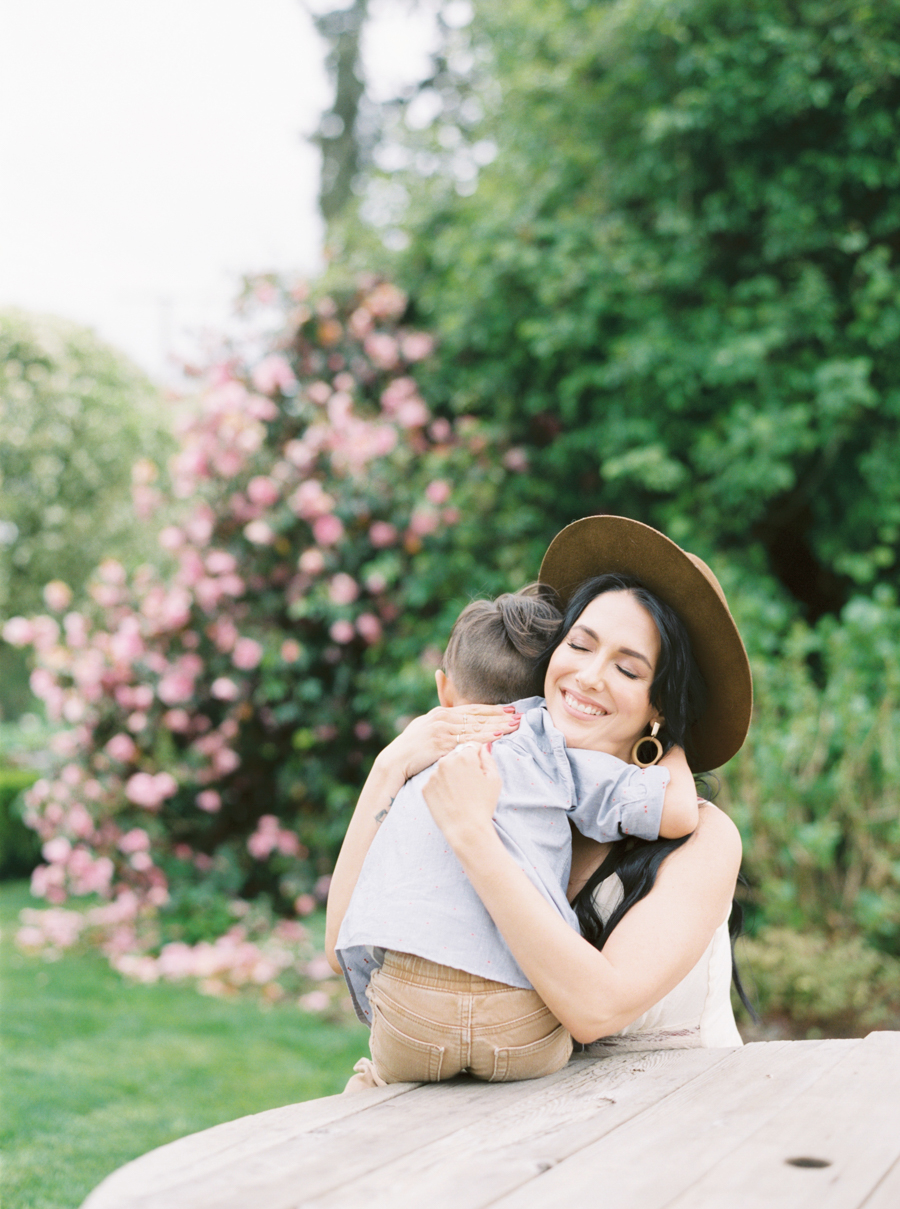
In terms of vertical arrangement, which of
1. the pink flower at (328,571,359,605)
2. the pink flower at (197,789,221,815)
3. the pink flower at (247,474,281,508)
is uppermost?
the pink flower at (247,474,281,508)

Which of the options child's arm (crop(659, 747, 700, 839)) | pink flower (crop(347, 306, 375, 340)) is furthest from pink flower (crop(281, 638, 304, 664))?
child's arm (crop(659, 747, 700, 839))

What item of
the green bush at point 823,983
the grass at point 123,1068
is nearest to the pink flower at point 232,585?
the grass at point 123,1068

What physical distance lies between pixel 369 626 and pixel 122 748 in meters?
1.61

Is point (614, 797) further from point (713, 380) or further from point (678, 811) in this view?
point (713, 380)

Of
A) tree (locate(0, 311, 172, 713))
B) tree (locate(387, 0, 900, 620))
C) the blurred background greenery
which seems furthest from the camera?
tree (locate(0, 311, 172, 713))

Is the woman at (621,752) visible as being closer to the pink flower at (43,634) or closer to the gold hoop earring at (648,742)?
the gold hoop earring at (648,742)

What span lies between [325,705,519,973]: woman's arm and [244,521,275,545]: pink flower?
3649 millimetres

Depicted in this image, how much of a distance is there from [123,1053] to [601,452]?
3499mm

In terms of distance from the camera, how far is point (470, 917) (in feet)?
4.90

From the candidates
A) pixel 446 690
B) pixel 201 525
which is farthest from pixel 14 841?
pixel 446 690

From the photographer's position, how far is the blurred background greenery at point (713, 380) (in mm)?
3979

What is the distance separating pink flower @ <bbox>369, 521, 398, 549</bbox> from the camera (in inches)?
204

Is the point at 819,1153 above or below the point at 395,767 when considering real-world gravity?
below

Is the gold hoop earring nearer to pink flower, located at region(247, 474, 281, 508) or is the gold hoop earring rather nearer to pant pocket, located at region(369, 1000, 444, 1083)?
pant pocket, located at region(369, 1000, 444, 1083)
